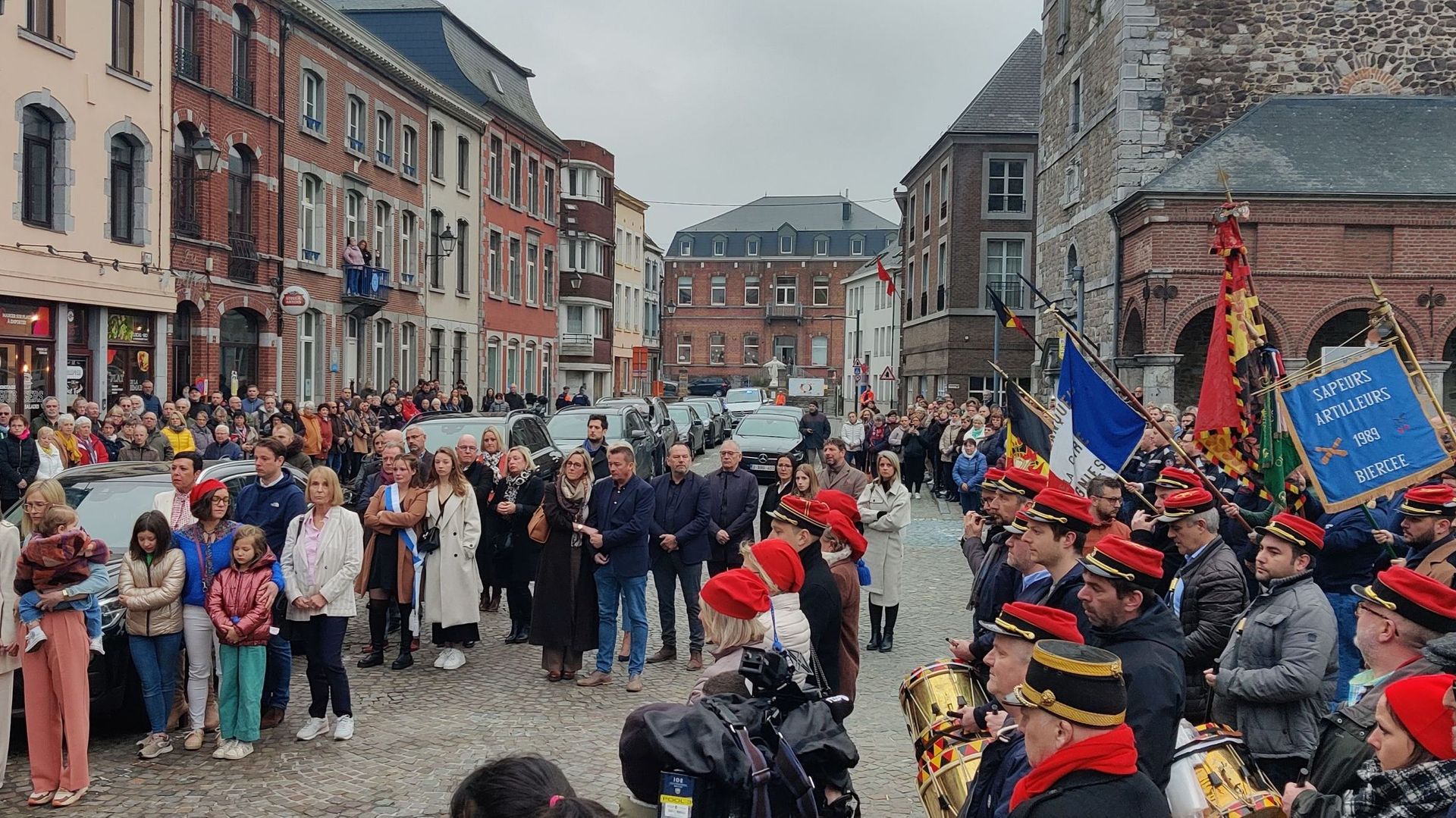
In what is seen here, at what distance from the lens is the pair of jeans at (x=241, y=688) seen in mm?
6891

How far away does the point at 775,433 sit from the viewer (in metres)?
25.7

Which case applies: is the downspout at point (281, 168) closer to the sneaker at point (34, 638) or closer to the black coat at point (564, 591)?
the black coat at point (564, 591)

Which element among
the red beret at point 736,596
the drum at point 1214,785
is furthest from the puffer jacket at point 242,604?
the drum at point 1214,785

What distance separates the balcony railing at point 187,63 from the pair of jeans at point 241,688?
18.5 meters

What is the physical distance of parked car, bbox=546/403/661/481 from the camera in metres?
20.2

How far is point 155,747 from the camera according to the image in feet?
22.5

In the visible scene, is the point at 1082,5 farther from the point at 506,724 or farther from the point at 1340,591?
the point at 506,724

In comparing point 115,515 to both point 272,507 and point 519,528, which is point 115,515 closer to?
point 272,507

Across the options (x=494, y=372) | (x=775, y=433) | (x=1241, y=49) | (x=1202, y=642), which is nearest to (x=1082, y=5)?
(x=1241, y=49)

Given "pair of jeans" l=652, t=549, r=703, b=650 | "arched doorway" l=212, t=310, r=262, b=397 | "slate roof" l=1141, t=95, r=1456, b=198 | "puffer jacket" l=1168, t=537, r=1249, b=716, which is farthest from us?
"arched doorway" l=212, t=310, r=262, b=397

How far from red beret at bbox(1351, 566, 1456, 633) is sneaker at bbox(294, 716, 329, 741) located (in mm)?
6052

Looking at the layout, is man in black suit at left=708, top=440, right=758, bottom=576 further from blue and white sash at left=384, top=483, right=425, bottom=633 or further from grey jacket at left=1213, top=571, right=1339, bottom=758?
grey jacket at left=1213, top=571, right=1339, bottom=758

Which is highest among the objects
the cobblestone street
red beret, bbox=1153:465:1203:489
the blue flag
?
the blue flag

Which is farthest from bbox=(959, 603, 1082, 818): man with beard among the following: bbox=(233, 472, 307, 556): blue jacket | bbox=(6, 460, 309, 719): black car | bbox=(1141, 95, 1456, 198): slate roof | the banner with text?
bbox=(1141, 95, 1456, 198): slate roof
